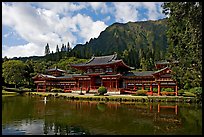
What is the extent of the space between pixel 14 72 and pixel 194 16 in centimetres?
4861

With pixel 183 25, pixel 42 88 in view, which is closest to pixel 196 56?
pixel 183 25

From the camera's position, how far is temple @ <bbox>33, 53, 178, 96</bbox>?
37.4 meters

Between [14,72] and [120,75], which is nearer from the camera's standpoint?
[120,75]

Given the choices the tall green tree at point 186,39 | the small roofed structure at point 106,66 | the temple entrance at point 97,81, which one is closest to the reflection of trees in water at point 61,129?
the tall green tree at point 186,39

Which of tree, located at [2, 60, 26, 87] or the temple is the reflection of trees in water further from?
tree, located at [2, 60, 26, 87]

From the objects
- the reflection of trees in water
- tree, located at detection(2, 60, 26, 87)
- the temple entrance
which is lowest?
the reflection of trees in water

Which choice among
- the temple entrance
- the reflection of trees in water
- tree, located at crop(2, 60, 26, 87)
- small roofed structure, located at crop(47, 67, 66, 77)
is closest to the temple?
the temple entrance

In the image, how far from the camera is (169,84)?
36531mm

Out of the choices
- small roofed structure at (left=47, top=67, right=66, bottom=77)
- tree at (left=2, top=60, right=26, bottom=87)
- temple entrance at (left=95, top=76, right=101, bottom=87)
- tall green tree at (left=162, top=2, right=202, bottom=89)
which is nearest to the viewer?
tall green tree at (left=162, top=2, right=202, bottom=89)

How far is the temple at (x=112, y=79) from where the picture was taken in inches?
1473

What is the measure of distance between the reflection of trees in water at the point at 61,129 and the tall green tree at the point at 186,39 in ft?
24.5

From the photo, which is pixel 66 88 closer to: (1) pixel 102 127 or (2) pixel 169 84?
(2) pixel 169 84

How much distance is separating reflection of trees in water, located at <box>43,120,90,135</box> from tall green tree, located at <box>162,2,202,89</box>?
7469 mm

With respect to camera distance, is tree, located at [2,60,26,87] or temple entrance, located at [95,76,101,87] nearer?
temple entrance, located at [95,76,101,87]
